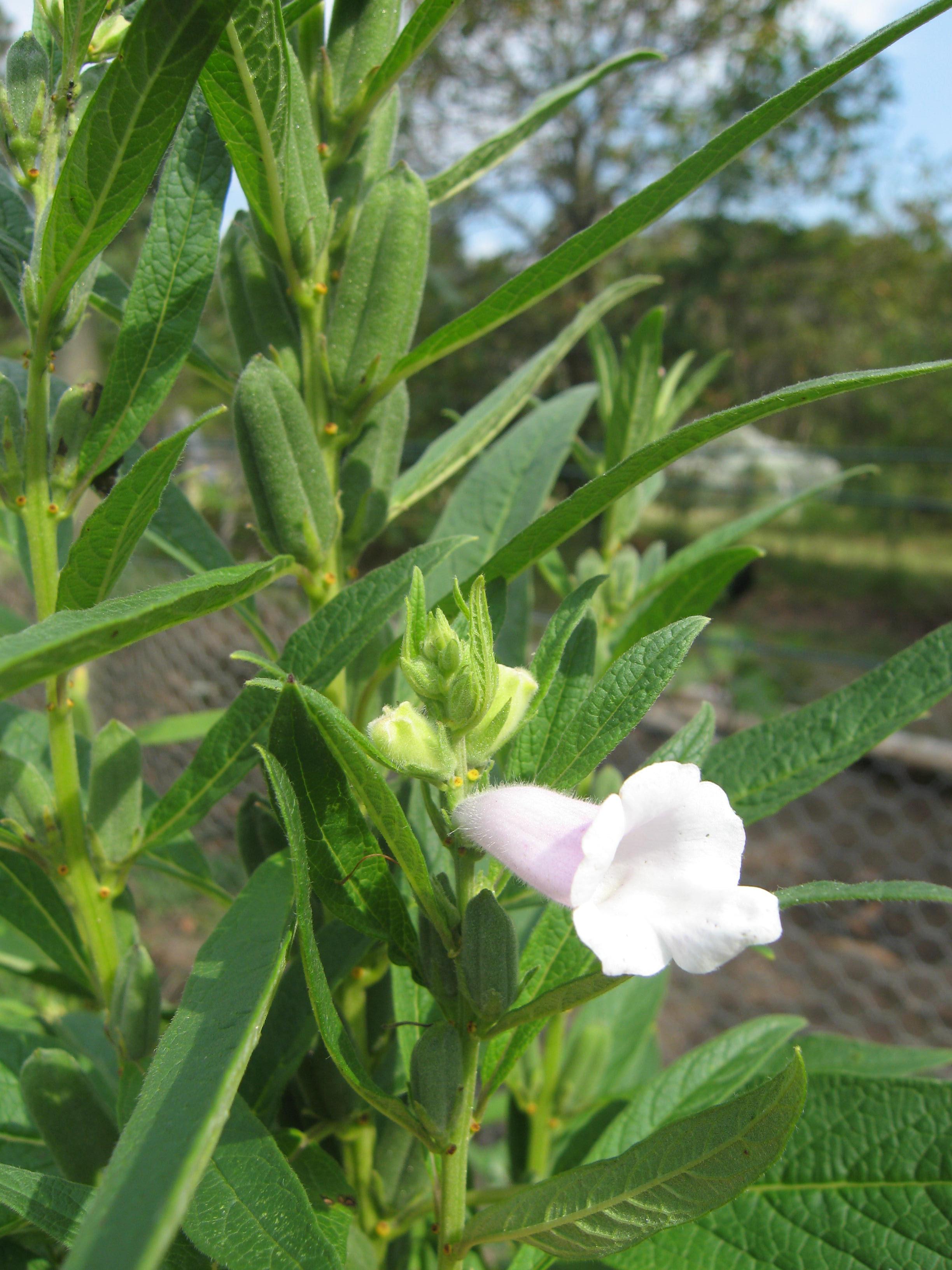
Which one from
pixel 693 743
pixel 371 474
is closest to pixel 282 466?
pixel 371 474

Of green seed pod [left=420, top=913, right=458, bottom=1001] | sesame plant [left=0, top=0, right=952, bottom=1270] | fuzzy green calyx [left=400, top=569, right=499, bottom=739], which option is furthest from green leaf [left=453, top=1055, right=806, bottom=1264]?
fuzzy green calyx [left=400, top=569, right=499, bottom=739]

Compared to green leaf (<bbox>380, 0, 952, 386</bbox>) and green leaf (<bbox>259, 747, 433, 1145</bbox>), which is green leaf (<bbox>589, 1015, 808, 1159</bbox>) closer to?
green leaf (<bbox>259, 747, 433, 1145</bbox>)

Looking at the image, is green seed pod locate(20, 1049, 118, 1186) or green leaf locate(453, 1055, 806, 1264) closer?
green leaf locate(453, 1055, 806, 1264)

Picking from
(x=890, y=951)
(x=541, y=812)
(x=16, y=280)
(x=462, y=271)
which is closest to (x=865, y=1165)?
(x=541, y=812)

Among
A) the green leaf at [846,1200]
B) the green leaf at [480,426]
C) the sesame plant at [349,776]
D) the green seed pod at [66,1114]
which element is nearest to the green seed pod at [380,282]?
the sesame plant at [349,776]

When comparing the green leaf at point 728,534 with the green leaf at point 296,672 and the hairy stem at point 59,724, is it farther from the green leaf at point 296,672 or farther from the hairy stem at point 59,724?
the hairy stem at point 59,724

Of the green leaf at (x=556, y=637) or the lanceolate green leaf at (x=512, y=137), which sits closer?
the green leaf at (x=556, y=637)
